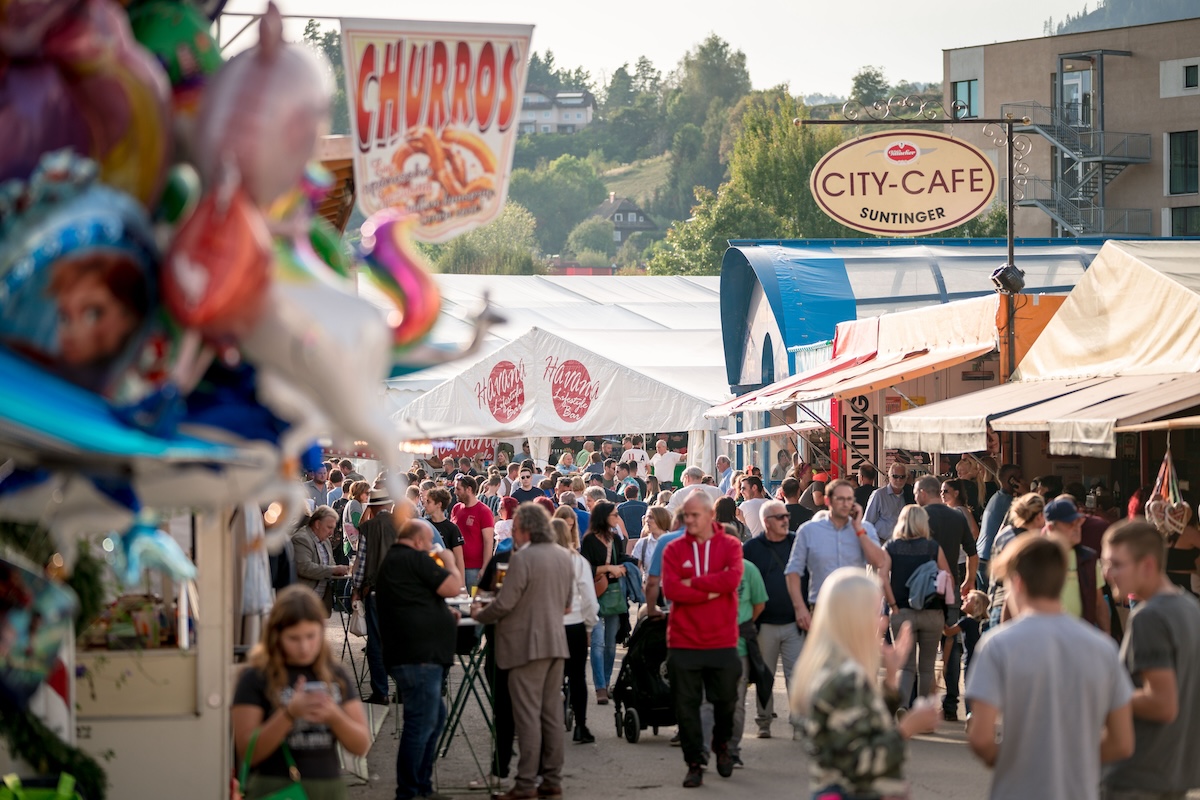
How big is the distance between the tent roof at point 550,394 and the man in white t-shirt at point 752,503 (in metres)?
10.5

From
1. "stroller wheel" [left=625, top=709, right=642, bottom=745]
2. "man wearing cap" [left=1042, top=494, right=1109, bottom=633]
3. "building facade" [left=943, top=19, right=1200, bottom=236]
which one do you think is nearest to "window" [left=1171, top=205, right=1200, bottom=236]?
"building facade" [left=943, top=19, right=1200, bottom=236]

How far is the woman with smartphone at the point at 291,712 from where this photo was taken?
575 cm

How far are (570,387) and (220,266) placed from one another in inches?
986

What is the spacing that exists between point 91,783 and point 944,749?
283 inches

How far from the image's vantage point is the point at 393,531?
1293 centimetres

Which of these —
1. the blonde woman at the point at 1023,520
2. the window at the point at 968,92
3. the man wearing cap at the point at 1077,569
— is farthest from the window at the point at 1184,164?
the man wearing cap at the point at 1077,569

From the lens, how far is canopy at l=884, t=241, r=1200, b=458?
12.4m

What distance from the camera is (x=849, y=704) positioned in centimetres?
518

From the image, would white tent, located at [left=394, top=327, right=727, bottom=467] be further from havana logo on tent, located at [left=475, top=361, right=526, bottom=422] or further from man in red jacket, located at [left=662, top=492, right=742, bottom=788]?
man in red jacket, located at [left=662, top=492, right=742, bottom=788]

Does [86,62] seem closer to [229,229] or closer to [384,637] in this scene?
[229,229]

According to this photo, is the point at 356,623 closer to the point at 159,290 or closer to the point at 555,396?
the point at 555,396

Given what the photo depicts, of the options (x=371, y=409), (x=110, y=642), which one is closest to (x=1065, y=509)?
(x=110, y=642)

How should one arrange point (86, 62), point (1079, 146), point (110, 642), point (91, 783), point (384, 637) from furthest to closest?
1. point (1079, 146)
2. point (384, 637)
3. point (110, 642)
4. point (91, 783)
5. point (86, 62)

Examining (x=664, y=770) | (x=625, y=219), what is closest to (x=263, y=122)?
→ (x=664, y=770)
